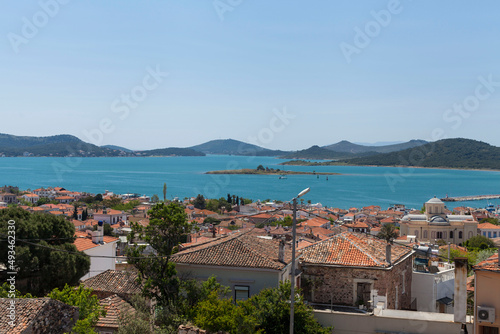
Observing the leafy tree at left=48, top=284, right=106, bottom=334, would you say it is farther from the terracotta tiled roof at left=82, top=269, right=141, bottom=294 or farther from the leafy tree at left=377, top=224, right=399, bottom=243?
the leafy tree at left=377, top=224, right=399, bottom=243

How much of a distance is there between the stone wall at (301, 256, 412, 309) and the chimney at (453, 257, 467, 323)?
2.85m

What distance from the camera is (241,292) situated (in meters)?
12.4

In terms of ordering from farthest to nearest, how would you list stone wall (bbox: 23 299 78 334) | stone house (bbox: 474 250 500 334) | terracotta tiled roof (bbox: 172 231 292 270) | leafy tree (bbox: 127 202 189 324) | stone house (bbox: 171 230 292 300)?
terracotta tiled roof (bbox: 172 231 292 270) → stone house (bbox: 171 230 292 300) → leafy tree (bbox: 127 202 189 324) → stone house (bbox: 474 250 500 334) → stone wall (bbox: 23 299 78 334)

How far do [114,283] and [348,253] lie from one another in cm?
706

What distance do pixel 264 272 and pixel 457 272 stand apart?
4518 millimetres

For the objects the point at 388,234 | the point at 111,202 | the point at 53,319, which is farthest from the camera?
the point at 111,202

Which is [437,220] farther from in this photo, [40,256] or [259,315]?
[259,315]

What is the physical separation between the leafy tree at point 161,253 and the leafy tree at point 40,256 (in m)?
5.34

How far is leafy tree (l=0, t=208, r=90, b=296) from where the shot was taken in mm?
17030

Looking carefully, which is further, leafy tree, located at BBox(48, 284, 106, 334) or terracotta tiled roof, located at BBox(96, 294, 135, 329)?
terracotta tiled roof, located at BBox(96, 294, 135, 329)

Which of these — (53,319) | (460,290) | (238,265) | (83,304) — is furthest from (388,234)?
(53,319)

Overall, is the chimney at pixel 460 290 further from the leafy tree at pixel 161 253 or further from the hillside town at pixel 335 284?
the leafy tree at pixel 161 253

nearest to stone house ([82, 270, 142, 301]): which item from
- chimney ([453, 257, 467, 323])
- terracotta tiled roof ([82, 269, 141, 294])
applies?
terracotta tiled roof ([82, 269, 141, 294])

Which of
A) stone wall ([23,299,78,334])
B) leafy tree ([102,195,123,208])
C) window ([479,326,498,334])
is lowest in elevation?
leafy tree ([102,195,123,208])
